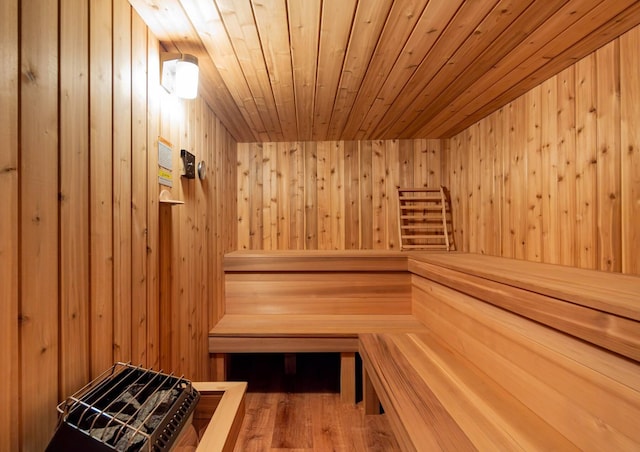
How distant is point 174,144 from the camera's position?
5.03 ft

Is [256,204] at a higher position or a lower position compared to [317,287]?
→ higher

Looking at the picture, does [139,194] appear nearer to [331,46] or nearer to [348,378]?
[331,46]

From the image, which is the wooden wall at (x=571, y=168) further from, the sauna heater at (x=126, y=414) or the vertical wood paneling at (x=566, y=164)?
the sauna heater at (x=126, y=414)

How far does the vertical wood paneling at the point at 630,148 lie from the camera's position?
4.49 feet

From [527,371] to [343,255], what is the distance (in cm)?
157

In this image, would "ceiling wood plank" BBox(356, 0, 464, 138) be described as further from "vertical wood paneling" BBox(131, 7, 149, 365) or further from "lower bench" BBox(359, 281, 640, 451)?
"lower bench" BBox(359, 281, 640, 451)

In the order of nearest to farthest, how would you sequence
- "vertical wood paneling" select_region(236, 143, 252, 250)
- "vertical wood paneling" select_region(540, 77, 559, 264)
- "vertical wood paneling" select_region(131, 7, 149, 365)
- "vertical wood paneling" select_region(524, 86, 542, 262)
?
1. "vertical wood paneling" select_region(131, 7, 149, 365)
2. "vertical wood paneling" select_region(540, 77, 559, 264)
3. "vertical wood paneling" select_region(524, 86, 542, 262)
4. "vertical wood paneling" select_region(236, 143, 252, 250)

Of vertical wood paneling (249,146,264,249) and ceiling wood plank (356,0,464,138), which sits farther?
vertical wood paneling (249,146,264,249)

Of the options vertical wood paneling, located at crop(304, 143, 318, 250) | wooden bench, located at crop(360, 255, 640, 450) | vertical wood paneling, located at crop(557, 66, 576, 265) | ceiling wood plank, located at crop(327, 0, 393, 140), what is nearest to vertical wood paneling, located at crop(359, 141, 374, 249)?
vertical wood paneling, located at crop(304, 143, 318, 250)

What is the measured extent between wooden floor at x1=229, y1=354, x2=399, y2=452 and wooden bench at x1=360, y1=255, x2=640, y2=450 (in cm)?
58

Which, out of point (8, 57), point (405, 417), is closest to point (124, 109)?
point (8, 57)

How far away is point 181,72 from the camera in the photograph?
4.33 ft

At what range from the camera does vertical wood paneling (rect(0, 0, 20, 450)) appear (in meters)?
0.63

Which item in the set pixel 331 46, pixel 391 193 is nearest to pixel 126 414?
pixel 331 46
